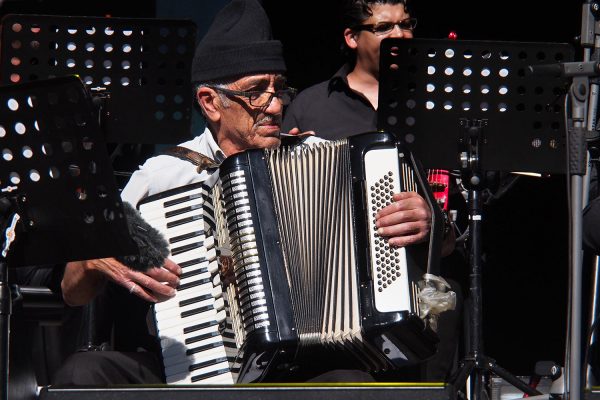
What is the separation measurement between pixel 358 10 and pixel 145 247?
240cm

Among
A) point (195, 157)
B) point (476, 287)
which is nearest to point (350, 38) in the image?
point (476, 287)

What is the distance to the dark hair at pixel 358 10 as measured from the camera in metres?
5.13

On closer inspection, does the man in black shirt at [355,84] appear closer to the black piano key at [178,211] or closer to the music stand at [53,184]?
the black piano key at [178,211]

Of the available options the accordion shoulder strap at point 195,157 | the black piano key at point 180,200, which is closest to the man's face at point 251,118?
the accordion shoulder strap at point 195,157

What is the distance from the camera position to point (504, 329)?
247 inches

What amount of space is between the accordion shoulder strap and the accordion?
19 cm

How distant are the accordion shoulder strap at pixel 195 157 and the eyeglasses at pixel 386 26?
64.2 inches

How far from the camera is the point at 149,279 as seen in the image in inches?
129

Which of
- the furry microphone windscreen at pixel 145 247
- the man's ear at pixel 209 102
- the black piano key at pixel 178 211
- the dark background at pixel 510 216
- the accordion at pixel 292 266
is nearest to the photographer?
the furry microphone windscreen at pixel 145 247

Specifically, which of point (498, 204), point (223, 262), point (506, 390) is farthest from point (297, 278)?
point (498, 204)

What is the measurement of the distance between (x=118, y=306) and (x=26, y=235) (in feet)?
2.86

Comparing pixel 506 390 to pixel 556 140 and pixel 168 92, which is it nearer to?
pixel 556 140

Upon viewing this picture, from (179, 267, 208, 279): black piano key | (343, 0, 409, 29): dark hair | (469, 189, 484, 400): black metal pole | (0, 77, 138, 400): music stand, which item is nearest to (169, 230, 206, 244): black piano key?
(179, 267, 208, 279): black piano key

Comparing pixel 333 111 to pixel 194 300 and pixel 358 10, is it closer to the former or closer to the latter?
pixel 358 10
